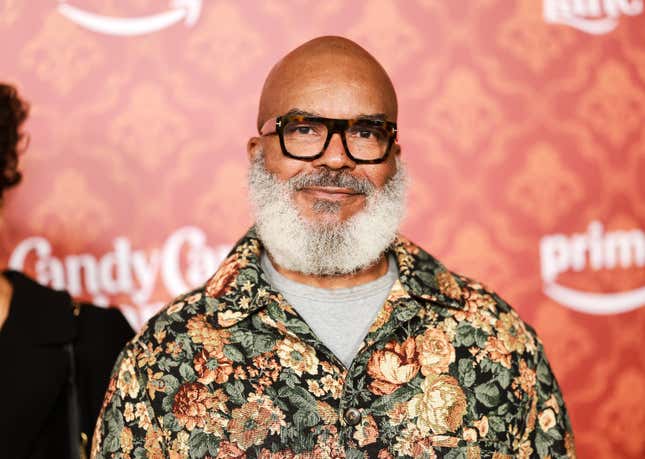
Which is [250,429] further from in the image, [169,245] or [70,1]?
[70,1]

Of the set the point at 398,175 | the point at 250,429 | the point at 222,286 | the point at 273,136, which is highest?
the point at 273,136

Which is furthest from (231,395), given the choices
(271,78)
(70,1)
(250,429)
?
(70,1)

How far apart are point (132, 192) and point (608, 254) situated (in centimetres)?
161

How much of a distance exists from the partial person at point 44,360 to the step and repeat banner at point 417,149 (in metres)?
0.40

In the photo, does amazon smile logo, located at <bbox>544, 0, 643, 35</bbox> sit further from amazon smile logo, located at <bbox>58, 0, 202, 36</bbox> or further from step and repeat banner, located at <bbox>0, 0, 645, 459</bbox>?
amazon smile logo, located at <bbox>58, 0, 202, 36</bbox>

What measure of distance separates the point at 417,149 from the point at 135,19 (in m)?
0.95

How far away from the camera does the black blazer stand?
1.69 meters

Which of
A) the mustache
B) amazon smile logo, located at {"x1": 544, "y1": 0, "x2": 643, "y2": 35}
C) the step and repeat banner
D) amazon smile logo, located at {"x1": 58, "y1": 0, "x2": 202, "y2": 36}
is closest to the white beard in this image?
the mustache

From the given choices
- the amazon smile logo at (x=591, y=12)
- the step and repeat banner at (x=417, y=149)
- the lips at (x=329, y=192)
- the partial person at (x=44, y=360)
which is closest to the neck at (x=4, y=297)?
the partial person at (x=44, y=360)

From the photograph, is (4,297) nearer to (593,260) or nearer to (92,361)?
(92,361)

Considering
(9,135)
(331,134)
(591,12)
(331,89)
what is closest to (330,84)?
(331,89)

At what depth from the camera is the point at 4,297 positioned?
5.86 feet

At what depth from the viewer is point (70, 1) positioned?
220cm

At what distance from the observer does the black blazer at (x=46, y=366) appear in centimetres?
169
